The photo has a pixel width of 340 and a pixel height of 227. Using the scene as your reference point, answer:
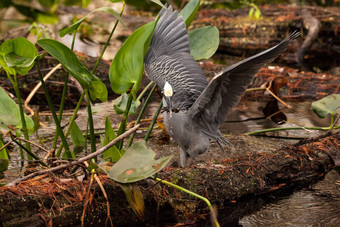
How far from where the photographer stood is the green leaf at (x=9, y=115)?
2.64m

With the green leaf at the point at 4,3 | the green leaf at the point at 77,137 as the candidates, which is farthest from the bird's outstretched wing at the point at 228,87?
the green leaf at the point at 4,3

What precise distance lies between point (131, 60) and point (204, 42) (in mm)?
732

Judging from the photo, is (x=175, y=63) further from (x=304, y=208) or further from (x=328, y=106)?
(x=328, y=106)

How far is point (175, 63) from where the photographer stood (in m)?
2.71

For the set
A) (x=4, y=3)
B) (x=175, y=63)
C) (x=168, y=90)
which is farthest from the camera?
(x=4, y=3)

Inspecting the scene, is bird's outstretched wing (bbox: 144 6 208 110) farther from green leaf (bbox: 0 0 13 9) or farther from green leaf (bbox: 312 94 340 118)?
green leaf (bbox: 0 0 13 9)

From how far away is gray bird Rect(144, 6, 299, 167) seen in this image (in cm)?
249

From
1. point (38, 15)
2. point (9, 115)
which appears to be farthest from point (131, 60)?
point (38, 15)

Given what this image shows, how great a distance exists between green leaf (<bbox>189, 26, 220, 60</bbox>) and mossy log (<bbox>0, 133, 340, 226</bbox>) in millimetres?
638

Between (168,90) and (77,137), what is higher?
(168,90)

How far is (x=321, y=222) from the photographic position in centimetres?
258

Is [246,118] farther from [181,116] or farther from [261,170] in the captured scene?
[181,116]

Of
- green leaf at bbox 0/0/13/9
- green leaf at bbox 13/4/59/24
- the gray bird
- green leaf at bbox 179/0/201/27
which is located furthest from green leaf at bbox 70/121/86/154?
green leaf at bbox 0/0/13/9

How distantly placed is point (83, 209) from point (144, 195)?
11.9 inches
